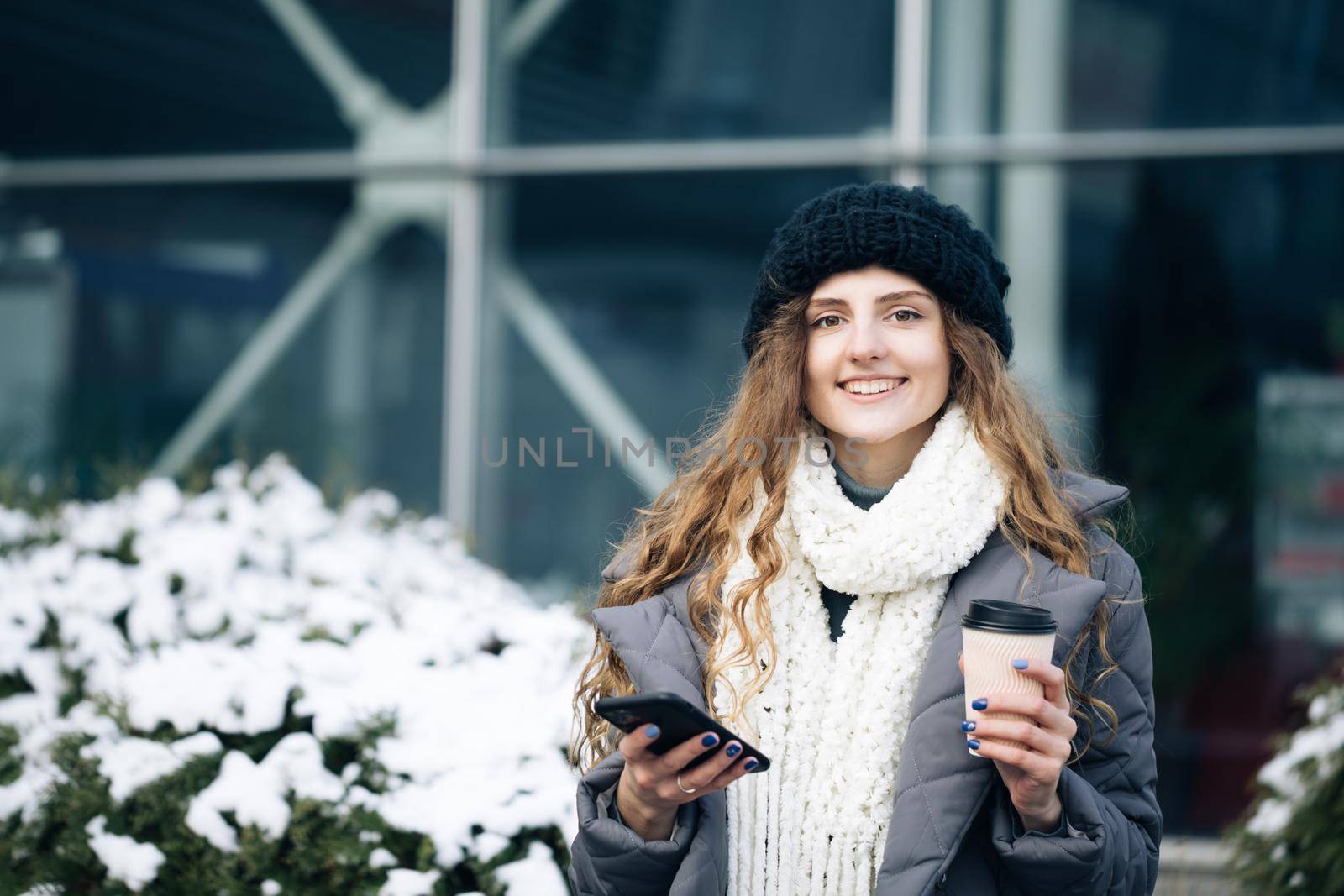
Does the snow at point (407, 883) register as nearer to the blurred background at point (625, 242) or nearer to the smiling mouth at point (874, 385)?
the smiling mouth at point (874, 385)

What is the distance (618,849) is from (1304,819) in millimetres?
1981

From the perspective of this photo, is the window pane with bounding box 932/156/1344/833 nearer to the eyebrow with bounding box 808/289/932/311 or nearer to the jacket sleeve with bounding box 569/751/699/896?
the eyebrow with bounding box 808/289/932/311

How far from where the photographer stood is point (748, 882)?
1727 millimetres

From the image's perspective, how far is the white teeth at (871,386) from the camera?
68.6 inches

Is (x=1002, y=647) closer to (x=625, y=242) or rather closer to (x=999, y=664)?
(x=999, y=664)

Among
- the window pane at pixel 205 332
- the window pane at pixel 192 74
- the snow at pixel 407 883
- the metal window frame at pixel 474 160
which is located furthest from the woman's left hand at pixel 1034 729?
the window pane at pixel 192 74

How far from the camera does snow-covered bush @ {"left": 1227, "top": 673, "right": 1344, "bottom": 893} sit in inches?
111

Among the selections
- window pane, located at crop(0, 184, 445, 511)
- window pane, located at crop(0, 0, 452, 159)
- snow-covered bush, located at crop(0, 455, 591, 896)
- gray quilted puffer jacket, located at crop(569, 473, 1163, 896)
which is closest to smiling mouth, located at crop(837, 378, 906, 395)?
gray quilted puffer jacket, located at crop(569, 473, 1163, 896)

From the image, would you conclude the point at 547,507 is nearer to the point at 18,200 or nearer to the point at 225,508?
the point at 225,508

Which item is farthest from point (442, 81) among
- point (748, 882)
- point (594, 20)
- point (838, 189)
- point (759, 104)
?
point (748, 882)

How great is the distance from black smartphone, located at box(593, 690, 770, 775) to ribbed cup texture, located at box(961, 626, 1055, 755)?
258 mm

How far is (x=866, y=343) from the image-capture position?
171cm

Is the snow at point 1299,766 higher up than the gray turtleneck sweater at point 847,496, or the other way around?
the gray turtleneck sweater at point 847,496

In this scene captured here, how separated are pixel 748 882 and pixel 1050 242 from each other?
415 centimetres
